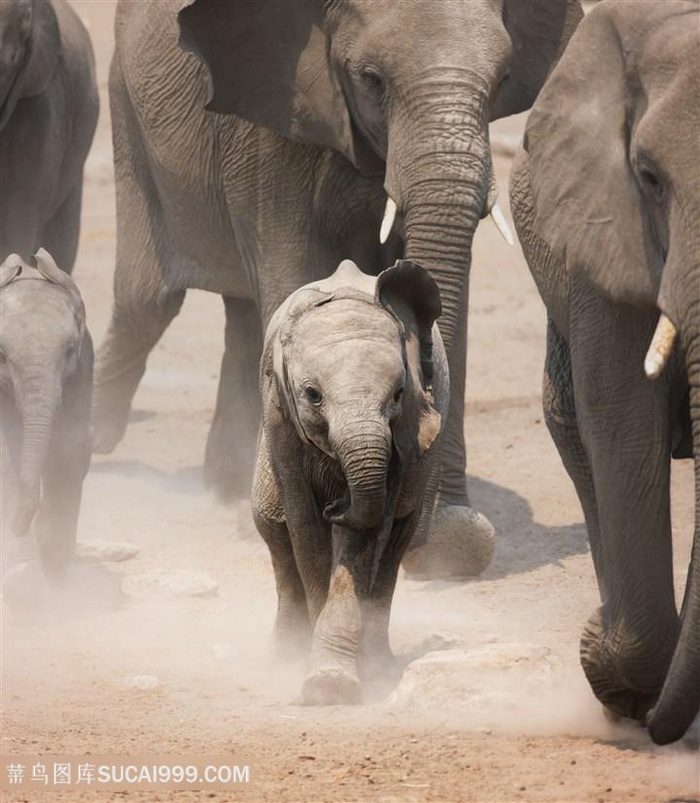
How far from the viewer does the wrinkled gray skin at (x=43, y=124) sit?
877cm

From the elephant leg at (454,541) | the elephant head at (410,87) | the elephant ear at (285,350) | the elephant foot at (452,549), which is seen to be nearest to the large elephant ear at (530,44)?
the elephant head at (410,87)

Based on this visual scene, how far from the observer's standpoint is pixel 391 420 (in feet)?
20.0

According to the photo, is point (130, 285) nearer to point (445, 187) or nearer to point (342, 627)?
point (445, 187)

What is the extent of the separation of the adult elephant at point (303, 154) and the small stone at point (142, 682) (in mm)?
1514

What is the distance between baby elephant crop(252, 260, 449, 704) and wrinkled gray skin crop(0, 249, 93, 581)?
1.09m

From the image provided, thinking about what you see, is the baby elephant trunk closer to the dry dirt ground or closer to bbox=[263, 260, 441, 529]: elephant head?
bbox=[263, 260, 441, 529]: elephant head

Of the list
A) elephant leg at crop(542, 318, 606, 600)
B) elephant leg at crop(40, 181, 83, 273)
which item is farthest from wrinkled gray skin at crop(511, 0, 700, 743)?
elephant leg at crop(40, 181, 83, 273)

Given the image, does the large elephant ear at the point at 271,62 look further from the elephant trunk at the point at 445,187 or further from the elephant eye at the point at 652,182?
the elephant eye at the point at 652,182

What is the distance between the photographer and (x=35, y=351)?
7.41 metres

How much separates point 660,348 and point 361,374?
1310 millimetres

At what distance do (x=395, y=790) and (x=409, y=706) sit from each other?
71 centimetres

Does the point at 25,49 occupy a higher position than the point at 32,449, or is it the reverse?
the point at 25,49

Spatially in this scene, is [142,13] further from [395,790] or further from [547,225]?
[395,790]

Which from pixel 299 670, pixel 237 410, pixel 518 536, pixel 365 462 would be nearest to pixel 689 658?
pixel 365 462
